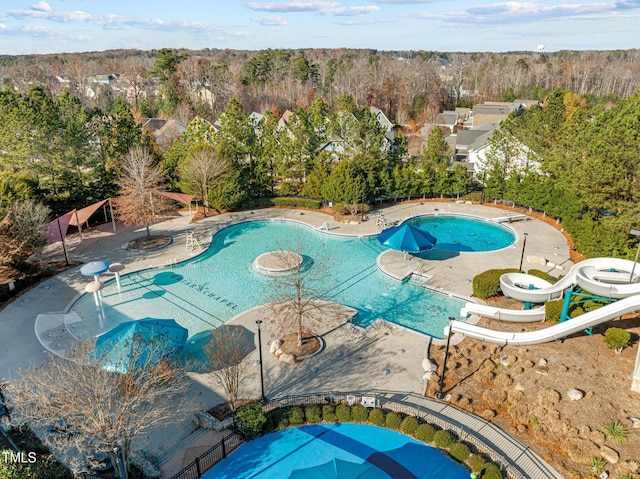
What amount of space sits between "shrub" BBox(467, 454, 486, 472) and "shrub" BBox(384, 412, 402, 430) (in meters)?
2.52

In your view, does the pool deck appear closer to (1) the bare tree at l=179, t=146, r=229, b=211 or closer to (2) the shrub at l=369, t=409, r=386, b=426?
(2) the shrub at l=369, t=409, r=386, b=426

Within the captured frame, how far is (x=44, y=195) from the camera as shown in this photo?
31406 millimetres

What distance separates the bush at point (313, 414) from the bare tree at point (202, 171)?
23.7 metres

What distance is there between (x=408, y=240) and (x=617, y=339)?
1162cm

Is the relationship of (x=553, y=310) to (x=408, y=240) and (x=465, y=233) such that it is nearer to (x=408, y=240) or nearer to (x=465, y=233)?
(x=408, y=240)

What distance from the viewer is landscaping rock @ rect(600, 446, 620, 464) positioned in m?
13.3

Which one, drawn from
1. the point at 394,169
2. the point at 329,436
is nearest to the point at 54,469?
the point at 329,436

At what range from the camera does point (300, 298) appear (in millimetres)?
19453

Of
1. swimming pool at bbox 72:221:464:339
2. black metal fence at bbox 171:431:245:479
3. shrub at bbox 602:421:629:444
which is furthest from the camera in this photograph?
swimming pool at bbox 72:221:464:339

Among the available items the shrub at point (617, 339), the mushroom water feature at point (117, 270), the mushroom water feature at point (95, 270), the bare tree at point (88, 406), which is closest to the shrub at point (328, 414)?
the bare tree at point (88, 406)

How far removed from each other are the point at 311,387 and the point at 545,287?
42.7 ft

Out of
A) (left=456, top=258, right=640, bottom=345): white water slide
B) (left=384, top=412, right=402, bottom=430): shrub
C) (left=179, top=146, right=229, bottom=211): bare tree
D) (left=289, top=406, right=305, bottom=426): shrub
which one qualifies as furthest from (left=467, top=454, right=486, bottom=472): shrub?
(left=179, top=146, right=229, bottom=211): bare tree

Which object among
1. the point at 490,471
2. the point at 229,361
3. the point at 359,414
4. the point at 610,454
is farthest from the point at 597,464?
the point at 229,361

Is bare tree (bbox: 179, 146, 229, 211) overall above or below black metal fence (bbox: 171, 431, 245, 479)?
above
